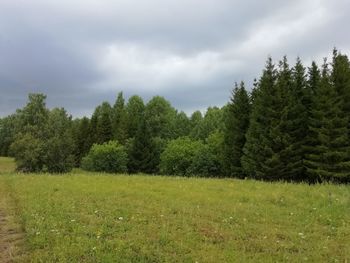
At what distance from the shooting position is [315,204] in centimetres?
1278

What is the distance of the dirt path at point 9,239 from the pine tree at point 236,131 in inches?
1575

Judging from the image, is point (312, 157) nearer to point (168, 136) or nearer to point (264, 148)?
point (264, 148)

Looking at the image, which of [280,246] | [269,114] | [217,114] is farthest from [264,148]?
[217,114]

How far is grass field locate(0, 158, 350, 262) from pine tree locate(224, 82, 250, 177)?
113ft

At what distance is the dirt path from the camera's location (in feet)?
25.7

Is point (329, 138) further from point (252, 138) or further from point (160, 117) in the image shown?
point (160, 117)

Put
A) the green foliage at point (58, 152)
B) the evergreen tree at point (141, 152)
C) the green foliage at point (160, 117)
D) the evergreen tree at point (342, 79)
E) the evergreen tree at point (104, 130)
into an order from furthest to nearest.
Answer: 1. the green foliage at point (160, 117)
2. the evergreen tree at point (104, 130)
3. the evergreen tree at point (141, 152)
4. the green foliage at point (58, 152)
5. the evergreen tree at point (342, 79)

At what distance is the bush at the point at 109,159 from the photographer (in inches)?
2788

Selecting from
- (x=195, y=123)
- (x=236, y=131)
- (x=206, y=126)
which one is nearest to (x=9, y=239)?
(x=236, y=131)

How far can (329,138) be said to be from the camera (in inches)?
1517

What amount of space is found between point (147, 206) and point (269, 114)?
107 ft

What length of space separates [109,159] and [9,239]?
6347cm

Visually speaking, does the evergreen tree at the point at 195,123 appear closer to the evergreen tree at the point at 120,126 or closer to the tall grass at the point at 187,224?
the evergreen tree at the point at 120,126

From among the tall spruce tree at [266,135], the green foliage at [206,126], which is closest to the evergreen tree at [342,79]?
the tall spruce tree at [266,135]
